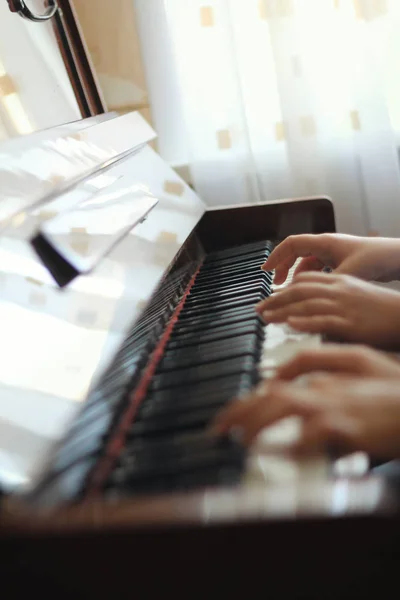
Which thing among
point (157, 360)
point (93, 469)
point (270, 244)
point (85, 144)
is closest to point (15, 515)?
point (93, 469)

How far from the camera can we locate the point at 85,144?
3.55 ft

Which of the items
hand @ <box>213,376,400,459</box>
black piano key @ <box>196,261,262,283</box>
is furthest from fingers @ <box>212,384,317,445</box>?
black piano key @ <box>196,261,262,283</box>

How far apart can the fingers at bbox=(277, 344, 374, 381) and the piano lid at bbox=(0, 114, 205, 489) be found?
8.0 inches

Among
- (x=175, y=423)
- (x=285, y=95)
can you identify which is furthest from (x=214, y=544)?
(x=285, y=95)

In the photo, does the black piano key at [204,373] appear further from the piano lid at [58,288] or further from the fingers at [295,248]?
the fingers at [295,248]

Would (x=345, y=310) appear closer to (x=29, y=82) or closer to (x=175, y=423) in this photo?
(x=175, y=423)

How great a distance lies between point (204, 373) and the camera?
752 millimetres

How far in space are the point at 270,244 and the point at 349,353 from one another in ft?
2.24

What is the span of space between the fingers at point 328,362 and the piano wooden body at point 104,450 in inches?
5.9

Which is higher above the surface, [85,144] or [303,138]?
[85,144]

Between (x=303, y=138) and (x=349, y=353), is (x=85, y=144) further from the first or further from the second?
(x=303, y=138)

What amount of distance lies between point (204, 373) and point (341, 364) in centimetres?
17

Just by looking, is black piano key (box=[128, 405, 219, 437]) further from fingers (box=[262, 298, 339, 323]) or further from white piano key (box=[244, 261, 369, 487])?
fingers (box=[262, 298, 339, 323])

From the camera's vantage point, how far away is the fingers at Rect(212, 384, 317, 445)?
528 millimetres
